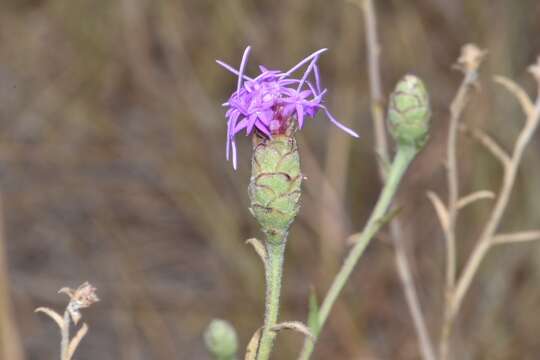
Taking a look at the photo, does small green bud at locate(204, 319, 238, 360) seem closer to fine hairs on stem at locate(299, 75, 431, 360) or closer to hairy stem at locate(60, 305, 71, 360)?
fine hairs on stem at locate(299, 75, 431, 360)

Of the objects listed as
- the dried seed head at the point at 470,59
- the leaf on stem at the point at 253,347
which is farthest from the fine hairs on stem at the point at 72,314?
the dried seed head at the point at 470,59

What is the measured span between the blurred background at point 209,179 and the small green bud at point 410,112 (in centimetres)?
190

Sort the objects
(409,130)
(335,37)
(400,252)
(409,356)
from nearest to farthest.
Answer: (409,130), (400,252), (409,356), (335,37)

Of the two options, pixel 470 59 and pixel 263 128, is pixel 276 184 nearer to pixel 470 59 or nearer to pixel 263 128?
pixel 263 128

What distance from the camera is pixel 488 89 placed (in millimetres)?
3672

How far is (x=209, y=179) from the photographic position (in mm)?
4152

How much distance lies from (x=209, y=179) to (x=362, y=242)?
2.86 m

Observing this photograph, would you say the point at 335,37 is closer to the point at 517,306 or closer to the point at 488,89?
the point at 488,89

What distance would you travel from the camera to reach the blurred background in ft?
12.1

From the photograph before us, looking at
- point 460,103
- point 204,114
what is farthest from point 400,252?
point 204,114

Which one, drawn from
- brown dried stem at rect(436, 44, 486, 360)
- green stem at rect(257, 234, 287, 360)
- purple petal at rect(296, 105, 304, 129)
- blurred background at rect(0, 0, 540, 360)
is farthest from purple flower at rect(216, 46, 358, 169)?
blurred background at rect(0, 0, 540, 360)

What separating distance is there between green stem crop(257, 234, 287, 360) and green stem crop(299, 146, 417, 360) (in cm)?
8

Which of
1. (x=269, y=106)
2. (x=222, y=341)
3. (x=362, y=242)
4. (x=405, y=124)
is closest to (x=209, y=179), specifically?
(x=222, y=341)

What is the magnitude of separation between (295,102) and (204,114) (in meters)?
2.84
